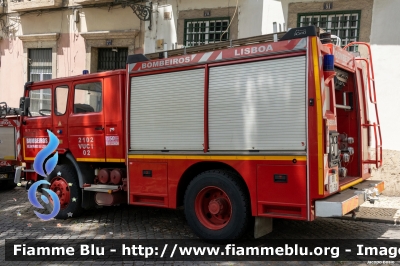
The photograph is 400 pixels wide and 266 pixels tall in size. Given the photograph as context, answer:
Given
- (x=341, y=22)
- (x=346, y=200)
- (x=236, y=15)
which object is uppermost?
(x=236, y=15)

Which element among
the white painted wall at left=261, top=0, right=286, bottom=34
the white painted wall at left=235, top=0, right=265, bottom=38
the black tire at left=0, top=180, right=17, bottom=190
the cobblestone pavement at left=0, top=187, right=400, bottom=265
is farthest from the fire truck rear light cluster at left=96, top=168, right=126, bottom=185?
the white painted wall at left=261, top=0, right=286, bottom=34

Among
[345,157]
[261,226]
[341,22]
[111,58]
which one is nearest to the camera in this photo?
[261,226]

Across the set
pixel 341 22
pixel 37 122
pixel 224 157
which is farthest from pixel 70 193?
pixel 341 22

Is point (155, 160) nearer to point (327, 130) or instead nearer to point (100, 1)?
point (327, 130)

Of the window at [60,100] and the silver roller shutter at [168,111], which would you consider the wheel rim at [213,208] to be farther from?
the window at [60,100]

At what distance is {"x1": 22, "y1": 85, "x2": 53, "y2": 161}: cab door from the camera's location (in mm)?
7395

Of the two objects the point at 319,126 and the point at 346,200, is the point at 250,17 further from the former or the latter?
the point at 346,200

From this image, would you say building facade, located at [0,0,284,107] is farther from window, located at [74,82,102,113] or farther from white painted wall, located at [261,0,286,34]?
window, located at [74,82,102,113]

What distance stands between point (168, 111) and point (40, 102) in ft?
10.0

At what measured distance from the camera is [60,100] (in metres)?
7.31

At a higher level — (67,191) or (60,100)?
(60,100)

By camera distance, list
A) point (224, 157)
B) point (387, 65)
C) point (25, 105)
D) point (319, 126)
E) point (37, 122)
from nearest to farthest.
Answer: point (319, 126) → point (224, 157) → point (37, 122) → point (25, 105) → point (387, 65)

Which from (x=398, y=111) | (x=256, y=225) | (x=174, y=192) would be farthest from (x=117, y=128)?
(x=398, y=111)

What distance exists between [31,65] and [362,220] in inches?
483
